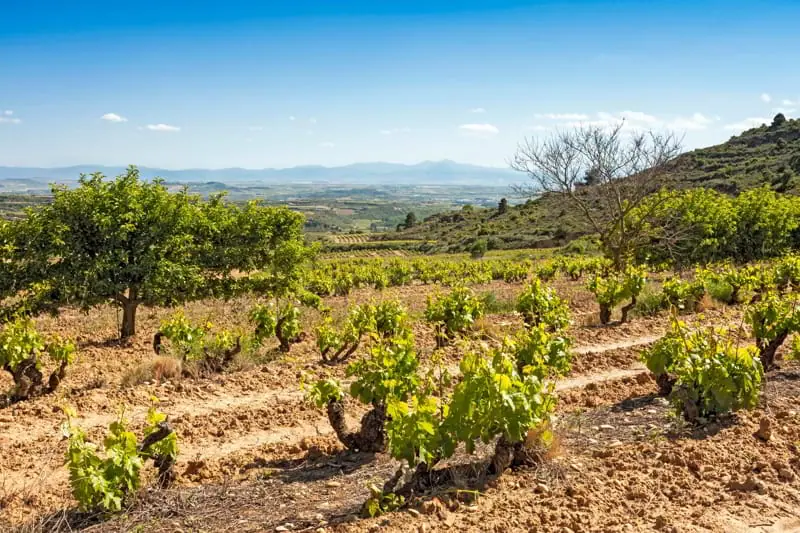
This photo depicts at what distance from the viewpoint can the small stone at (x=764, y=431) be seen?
5.48 meters

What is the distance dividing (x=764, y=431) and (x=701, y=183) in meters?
56.5

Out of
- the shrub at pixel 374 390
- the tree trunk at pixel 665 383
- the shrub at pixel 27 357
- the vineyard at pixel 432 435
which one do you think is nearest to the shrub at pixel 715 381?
the vineyard at pixel 432 435

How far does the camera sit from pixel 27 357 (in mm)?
8172

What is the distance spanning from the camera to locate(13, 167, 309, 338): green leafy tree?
1221cm

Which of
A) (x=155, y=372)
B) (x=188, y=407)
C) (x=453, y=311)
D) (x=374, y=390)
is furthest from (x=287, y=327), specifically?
(x=374, y=390)

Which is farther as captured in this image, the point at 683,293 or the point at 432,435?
the point at 683,293

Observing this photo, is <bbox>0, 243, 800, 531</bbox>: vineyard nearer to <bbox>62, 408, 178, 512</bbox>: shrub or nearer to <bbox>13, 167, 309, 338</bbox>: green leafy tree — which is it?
<bbox>62, 408, 178, 512</bbox>: shrub

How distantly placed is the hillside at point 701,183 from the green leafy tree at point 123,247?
30.5 m

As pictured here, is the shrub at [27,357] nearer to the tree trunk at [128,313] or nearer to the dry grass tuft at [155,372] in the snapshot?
the dry grass tuft at [155,372]

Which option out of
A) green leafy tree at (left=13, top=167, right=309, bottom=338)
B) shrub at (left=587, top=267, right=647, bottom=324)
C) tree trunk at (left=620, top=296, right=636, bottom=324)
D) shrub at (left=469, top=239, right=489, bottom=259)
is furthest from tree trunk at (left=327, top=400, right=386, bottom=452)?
shrub at (left=469, top=239, right=489, bottom=259)

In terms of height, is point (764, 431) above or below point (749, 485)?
→ above

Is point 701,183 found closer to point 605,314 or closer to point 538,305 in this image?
point 605,314

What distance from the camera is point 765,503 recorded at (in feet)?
14.5

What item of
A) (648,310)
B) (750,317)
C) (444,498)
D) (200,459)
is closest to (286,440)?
(200,459)
